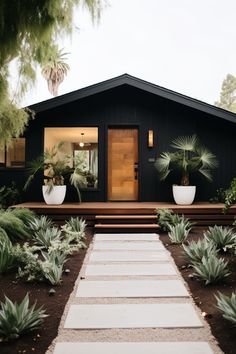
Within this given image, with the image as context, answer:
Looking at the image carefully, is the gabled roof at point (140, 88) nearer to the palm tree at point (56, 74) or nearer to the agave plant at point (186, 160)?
the agave plant at point (186, 160)

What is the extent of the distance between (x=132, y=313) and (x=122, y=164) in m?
6.75

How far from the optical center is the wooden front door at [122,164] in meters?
8.66

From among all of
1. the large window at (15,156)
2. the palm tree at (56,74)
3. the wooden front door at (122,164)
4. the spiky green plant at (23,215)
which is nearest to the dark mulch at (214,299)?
the spiky green plant at (23,215)

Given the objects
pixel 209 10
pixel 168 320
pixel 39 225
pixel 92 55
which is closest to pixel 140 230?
pixel 39 225

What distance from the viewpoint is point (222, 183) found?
8.38m

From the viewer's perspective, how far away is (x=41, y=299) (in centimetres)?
306

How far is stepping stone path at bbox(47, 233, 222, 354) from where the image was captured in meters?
2.24

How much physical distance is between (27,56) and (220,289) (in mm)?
3048

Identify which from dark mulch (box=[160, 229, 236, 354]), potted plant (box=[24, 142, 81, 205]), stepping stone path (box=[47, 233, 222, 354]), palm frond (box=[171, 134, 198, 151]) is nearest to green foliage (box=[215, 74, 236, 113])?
palm frond (box=[171, 134, 198, 151])

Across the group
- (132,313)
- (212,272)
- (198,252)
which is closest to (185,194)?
(198,252)

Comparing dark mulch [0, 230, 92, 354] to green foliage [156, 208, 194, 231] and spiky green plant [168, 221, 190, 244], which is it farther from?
green foliage [156, 208, 194, 231]

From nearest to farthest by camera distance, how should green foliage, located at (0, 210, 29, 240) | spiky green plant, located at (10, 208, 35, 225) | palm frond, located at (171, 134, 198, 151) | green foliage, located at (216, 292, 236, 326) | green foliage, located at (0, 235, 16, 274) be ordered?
green foliage, located at (216, 292, 236, 326)
green foliage, located at (0, 235, 16, 274)
green foliage, located at (0, 210, 29, 240)
spiky green plant, located at (10, 208, 35, 225)
palm frond, located at (171, 134, 198, 151)

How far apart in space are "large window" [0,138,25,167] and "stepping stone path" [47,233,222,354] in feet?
16.3

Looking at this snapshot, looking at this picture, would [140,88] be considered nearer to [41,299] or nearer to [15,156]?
[15,156]
